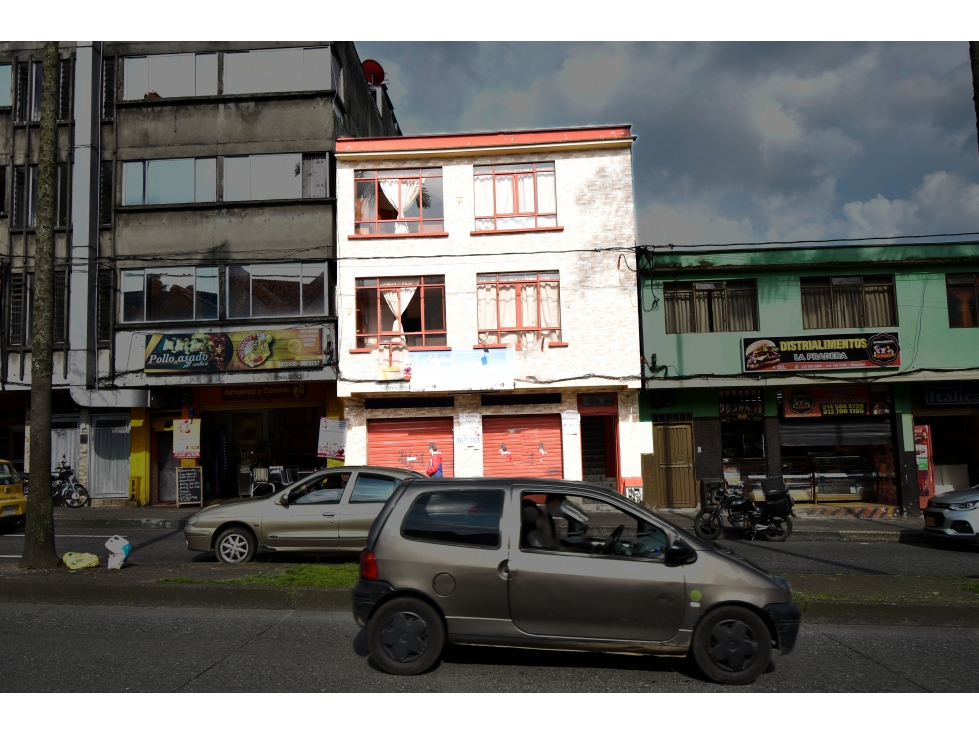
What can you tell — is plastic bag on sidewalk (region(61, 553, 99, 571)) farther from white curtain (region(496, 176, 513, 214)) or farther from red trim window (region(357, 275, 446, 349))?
white curtain (region(496, 176, 513, 214))

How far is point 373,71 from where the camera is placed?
27.1 metres

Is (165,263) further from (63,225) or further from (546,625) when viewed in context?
(546,625)

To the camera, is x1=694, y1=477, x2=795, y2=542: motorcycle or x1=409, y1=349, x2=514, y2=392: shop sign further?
x1=409, y1=349, x2=514, y2=392: shop sign

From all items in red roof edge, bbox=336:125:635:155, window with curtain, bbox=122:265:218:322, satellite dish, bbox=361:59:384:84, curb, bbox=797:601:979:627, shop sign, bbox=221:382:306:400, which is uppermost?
satellite dish, bbox=361:59:384:84

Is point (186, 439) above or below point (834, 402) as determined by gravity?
below

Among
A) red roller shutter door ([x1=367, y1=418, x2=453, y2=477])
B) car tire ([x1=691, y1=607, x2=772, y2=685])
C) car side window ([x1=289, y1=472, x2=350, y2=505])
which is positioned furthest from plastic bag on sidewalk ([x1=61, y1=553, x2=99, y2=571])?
red roller shutter door ([x1=367, y1=418, x2=453, y2=477])

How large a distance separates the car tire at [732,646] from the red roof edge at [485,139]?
15688mm

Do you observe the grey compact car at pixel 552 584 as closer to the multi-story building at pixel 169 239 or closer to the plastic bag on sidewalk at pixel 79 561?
the plastic bag on sidewalk at pixel 79 561

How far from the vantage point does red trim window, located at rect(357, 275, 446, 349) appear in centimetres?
A: 1909

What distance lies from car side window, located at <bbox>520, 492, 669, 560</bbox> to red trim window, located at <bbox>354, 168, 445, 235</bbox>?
47.1ft

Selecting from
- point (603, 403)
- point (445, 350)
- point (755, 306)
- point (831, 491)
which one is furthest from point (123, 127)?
point (831, 491)

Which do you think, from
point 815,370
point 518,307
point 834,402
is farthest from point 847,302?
point 518,307

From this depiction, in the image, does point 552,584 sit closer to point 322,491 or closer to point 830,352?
point 322,491

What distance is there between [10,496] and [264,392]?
6721mm
